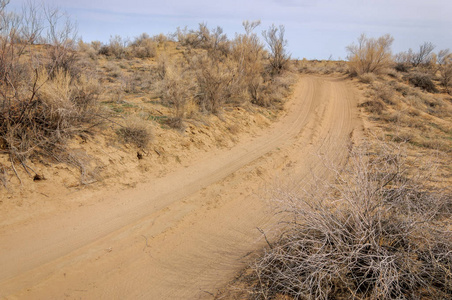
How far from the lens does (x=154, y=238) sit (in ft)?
14.9

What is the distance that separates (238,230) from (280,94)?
440 inches

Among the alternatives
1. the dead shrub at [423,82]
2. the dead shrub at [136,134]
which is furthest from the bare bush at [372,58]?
the dead shrub at [136,134]

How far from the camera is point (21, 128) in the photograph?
5.49m

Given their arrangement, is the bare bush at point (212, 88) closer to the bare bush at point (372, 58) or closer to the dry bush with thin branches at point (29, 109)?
the dry bush with thin branches at point (29, 109)

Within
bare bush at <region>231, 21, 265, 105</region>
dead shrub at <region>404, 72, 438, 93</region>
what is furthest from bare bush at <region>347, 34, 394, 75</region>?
bare bush at <region>231, 21, 265, 105</region>

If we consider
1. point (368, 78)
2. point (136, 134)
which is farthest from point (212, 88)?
point (368, 78)

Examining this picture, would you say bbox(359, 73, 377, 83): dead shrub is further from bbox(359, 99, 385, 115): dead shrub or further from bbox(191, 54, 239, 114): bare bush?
bbox(191, 54, 239, 114): bare bush

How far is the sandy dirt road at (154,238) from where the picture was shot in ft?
11.7

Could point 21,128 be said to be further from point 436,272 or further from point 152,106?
point 436,272

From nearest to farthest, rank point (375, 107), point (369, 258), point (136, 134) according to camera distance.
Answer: point (369, 258) → point (136, 134) → point (375, 107)

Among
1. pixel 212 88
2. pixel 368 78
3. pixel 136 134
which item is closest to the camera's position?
pixel 136 134

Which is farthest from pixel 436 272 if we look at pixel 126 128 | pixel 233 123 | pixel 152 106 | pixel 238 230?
pixel 152 106

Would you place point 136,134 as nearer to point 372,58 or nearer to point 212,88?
point 212,88

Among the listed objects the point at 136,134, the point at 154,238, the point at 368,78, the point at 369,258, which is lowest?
the point at 154,238
